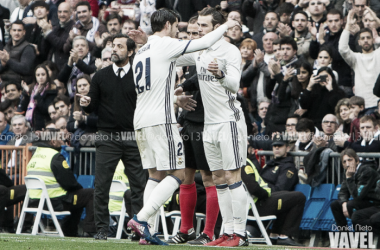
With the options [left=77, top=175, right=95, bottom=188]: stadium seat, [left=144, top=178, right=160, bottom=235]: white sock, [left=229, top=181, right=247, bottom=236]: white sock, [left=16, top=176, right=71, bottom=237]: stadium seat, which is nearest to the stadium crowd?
[left=77, top=175, right=95, bottom=188]: stadium seat

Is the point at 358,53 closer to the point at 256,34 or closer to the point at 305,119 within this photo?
the point at 305,119

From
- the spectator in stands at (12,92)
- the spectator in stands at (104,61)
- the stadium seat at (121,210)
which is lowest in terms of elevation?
the stadium seat at (121,210)

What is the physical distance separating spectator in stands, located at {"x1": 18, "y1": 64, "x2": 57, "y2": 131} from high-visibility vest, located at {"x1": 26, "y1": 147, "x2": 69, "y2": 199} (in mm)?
3404

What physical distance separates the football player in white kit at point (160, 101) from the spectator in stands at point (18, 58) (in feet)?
28.2

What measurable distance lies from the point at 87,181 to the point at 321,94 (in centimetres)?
439

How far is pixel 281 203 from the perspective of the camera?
9.81 meters

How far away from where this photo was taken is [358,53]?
11.9m

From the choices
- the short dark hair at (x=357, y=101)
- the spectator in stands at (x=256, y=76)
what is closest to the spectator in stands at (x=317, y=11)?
the spectator in stands at (x=256, y=76)

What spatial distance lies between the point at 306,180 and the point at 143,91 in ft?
13.1

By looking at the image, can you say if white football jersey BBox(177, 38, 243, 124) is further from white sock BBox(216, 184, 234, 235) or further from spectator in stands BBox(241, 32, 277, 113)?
spectator in stands BBox(241, 32, 277, 113)

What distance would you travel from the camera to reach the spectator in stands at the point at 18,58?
15289mm

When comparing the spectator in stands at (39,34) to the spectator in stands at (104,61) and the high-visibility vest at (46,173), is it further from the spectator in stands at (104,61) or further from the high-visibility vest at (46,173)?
the high-visibility vest at (46,173)

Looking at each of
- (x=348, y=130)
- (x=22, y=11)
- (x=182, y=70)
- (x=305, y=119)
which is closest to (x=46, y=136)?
(x=182, y=70)

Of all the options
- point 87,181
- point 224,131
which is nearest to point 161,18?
point 224,131
